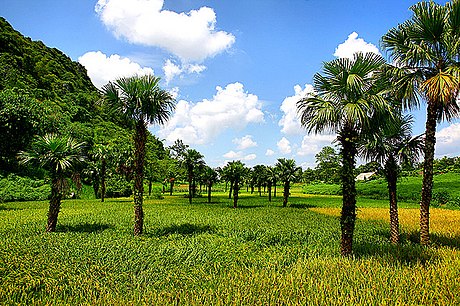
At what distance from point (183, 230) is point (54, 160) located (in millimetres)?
8612

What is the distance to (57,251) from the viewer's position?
40.3 feet

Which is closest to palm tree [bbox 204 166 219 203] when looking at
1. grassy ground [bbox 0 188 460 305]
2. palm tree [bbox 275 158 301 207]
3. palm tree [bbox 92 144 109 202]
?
palm tree [bbox 275 158 301 207]

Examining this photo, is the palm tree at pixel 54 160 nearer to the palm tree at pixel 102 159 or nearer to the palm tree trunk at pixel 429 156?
the palm tree trunk at pixel 429 156

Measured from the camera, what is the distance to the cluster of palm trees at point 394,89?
11.7m

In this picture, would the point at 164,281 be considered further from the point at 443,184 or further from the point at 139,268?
the point at 443,184

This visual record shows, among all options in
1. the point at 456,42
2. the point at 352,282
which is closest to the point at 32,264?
the point at 352,282

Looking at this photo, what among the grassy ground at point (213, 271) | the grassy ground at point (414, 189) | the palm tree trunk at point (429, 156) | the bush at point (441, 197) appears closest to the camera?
the grassy ground at point (213, 271)

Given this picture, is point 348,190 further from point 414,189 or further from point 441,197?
point 414,189

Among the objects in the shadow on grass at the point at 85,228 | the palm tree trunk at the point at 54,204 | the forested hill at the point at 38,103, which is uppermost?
the forested hill at the point at 38,103

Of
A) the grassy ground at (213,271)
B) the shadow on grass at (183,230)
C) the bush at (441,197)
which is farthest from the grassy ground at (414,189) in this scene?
the grassy ground at (213,271)

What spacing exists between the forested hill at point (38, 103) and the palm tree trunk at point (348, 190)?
29.3 m

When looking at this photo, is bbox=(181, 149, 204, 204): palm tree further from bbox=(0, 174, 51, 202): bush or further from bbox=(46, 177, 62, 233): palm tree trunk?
bbox=(46, 177, 62, 233): palm tree trunk

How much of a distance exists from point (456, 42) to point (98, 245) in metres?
17.2

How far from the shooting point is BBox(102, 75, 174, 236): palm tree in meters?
16.6
